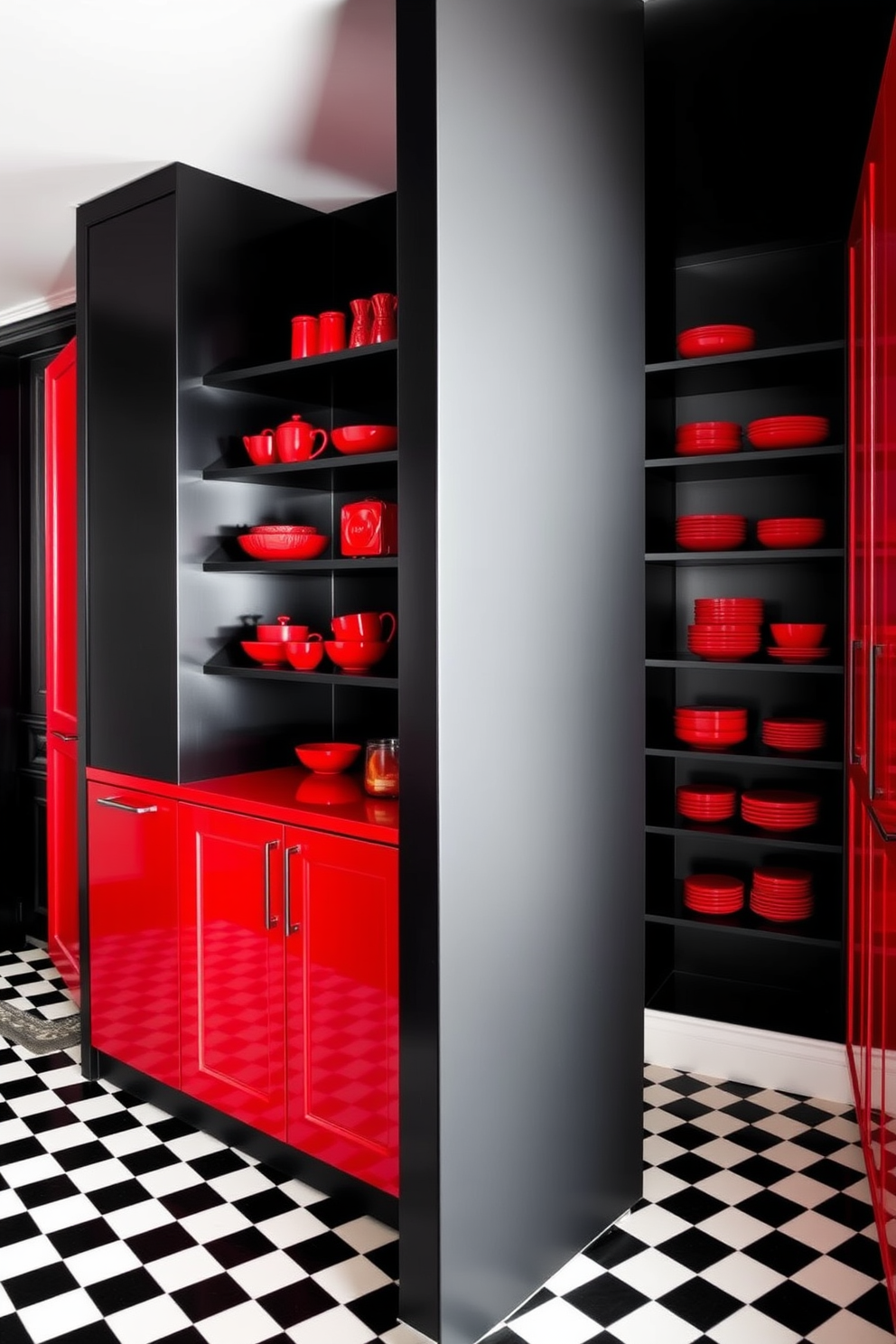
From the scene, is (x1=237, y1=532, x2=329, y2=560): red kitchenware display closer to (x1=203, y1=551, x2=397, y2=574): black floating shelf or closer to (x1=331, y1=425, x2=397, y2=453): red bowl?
(x1=203, y1=551, x2=397, y2=574): black floating shelf

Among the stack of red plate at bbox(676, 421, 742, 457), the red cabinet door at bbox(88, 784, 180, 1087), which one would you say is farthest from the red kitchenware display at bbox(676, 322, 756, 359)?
the red cabinet door at bbox(88, 784, 180, 1087)

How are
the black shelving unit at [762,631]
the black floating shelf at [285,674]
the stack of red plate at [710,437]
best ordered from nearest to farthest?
the black floating shelf at [285,674] → the stack of red plate at [710,437] → the black shelving unit at [762,631]

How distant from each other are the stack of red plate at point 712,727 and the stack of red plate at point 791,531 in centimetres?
50

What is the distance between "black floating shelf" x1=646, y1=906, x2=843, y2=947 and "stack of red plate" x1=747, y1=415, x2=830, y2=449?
1345 mm

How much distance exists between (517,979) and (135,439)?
1.82m

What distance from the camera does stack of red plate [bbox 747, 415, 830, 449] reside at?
2896 millimetres

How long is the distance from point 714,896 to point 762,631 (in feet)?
2.74

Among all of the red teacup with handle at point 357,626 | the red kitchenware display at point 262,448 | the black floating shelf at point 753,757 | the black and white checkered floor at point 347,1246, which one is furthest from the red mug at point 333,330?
the black and white checkered floor at point 347,1246

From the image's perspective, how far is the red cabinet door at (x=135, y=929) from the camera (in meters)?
2.84

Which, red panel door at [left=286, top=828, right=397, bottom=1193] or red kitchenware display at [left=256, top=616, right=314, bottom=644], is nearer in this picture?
red panel door at [left=286, top=828, right=397, bottom=1193]

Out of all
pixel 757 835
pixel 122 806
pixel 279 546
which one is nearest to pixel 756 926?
pixel 757 835

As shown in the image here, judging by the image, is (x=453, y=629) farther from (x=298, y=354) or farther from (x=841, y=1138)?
(x=841, y=1138)

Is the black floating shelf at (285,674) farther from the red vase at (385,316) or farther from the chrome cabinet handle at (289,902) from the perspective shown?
the red vase at (385,316)

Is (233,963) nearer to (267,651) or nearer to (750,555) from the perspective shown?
(267,651)
